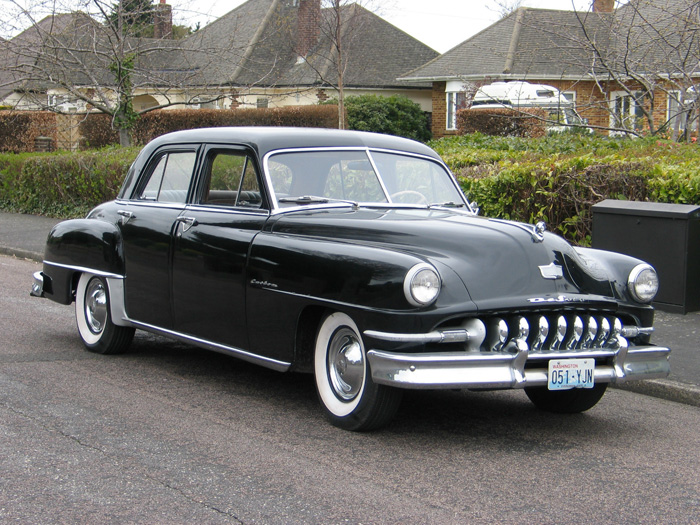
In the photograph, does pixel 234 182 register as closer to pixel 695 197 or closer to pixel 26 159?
pixel 695 197

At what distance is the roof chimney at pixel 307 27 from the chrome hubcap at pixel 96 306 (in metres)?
33.9

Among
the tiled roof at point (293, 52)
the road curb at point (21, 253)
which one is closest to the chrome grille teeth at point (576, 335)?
the road curb at point (21, 253)

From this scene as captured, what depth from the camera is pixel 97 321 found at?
25.1ft

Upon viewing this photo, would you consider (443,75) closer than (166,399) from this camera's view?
No

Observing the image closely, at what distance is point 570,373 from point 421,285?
1.01 meters

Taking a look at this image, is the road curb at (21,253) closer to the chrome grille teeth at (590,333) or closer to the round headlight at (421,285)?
the round headlight at (421,285)

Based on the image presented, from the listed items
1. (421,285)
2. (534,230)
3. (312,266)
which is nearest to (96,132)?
(312,266)

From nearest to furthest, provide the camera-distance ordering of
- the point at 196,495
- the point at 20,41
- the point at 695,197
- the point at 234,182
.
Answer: the point at 196,495, the point at 234,182, the point at 695,197, the point at 20,41

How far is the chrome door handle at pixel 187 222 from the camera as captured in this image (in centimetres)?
663

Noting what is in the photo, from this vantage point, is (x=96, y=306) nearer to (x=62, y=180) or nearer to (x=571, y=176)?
(x=571, y=176)

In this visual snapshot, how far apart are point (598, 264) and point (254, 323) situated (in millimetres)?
2207

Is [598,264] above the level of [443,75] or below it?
below

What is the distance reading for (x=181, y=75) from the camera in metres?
21.5

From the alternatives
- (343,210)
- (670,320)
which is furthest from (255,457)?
(670,320)
